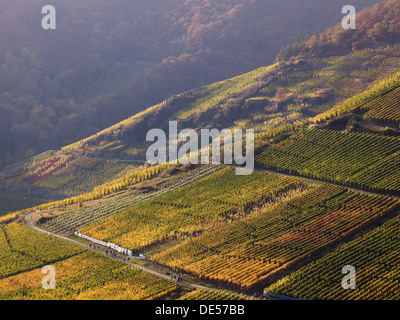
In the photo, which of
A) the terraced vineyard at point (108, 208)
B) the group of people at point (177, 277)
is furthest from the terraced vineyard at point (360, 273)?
the terraced vineyard at point (108, 208)

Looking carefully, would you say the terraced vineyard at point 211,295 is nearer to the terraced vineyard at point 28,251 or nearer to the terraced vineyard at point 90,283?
the terraced vineyard at point 90,283

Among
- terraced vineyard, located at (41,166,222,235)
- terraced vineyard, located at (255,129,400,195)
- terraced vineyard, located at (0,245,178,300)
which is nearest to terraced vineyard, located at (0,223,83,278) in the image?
terraced vineyard, located at (0,245,178,300)

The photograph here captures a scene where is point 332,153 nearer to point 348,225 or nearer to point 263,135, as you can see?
point 263,135

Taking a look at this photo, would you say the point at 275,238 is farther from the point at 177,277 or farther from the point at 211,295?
the point at 211,295

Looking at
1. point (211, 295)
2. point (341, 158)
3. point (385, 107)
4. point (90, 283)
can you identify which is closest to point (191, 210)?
point (90, 283)

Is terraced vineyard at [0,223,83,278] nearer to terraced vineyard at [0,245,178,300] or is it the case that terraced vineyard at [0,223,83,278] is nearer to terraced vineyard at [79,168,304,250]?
terraced vineyard at [0,245,178,300]

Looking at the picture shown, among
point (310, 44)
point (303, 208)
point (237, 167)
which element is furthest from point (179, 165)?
point (310, 44)
